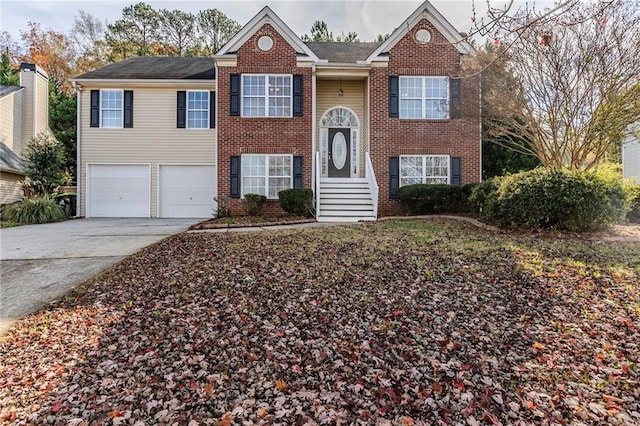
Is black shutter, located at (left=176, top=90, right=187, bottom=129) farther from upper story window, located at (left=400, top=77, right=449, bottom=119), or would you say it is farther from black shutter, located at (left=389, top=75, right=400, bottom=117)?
upper story window, located at (left=400, top=77, right=449, bottom=119)

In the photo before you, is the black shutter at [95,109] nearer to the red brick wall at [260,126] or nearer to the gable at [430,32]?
the red brick wall at [260,126]

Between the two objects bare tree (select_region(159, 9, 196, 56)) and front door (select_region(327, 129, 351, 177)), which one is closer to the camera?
front door (select_region(327, 129, 351, 177))

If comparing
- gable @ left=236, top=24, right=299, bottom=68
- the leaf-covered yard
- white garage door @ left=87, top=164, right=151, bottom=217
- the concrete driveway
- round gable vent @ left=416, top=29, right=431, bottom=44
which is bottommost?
the leaf-covered yard

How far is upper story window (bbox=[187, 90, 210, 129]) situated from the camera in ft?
45.1

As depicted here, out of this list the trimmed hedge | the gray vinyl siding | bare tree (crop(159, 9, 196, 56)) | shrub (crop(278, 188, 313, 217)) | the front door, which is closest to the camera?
the trimmed hedge

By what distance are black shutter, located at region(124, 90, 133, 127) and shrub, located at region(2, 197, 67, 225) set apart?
3868mm

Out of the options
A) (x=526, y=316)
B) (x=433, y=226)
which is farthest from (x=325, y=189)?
(x=526, y=316)

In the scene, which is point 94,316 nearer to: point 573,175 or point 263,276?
point 263,276

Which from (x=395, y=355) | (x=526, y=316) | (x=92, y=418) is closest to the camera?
(x=92, y=418)

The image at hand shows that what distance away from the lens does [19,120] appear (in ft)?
53.7

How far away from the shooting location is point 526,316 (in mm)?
3611

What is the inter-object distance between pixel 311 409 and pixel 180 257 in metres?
4.17

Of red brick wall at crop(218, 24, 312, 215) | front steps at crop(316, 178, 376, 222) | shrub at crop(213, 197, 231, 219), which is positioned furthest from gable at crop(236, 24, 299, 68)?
shrub at crop(213, 197, 231, 219)

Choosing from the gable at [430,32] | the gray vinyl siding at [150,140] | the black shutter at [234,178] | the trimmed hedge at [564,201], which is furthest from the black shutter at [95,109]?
the trimmed hedge at [564,201]
